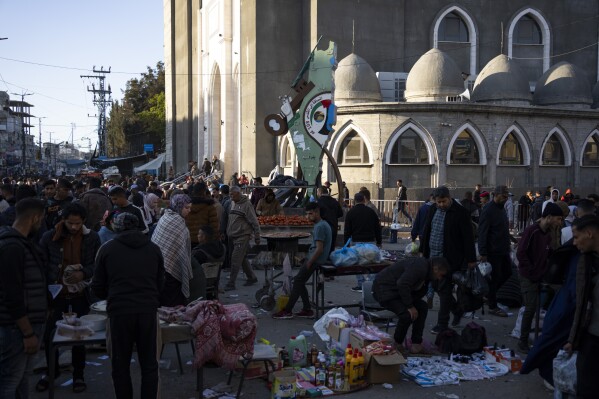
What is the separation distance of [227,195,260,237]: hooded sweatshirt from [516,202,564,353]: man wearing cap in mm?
4933

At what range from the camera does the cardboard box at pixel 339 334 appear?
6746 mm

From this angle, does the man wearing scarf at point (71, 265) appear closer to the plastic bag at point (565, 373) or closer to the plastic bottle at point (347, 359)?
the plastic bottle at point (347, 359)

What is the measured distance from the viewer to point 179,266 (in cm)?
630

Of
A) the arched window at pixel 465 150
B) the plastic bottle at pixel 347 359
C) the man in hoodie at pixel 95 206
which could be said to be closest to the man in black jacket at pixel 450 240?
the plastic bottle at pixel 347 359

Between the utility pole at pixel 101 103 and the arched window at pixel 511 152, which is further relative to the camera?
the utility pole at pixel 101 103

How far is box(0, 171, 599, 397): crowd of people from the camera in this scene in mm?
4359

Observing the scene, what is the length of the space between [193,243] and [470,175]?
19.2 metres

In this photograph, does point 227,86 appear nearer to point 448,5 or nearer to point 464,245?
point 448,5

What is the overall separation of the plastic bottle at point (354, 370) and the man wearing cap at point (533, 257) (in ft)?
8.08

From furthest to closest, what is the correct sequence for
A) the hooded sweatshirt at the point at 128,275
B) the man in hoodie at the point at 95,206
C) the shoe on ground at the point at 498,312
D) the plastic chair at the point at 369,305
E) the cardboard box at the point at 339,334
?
the man in hoodie at the point at 95,206, the shoe on ground at the point at 498,312, the plastic chair at the point at 369,305, the cardboard box at the point at 339,334, the hooded sweatshirt at the point at 128,275

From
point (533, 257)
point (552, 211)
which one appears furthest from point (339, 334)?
point (552, 211)

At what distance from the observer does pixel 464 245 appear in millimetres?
7918

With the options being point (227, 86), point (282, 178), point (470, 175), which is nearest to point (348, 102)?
point (470, 175)

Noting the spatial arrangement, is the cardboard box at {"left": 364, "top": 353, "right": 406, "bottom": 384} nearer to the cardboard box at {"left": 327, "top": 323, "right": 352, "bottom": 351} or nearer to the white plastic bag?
the cardboard box at {"left": 327, "top": 323, "right": 352, "bottom": 351}
